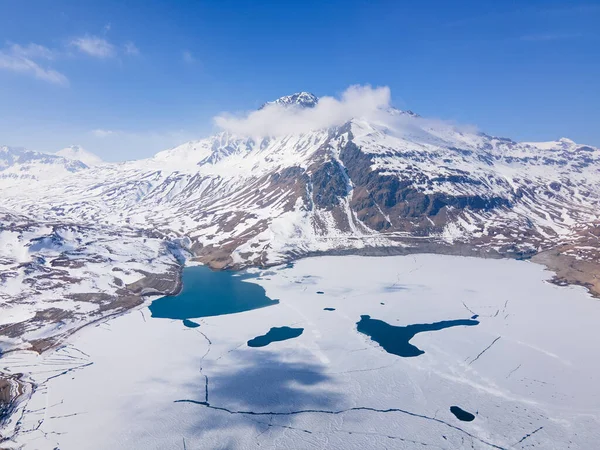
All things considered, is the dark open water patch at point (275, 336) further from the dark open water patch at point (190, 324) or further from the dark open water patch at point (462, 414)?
the dark open water patch at point (462, 414)

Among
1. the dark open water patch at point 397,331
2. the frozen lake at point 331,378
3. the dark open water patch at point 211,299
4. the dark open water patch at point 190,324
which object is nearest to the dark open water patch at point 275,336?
the frozen lake at point 331,378

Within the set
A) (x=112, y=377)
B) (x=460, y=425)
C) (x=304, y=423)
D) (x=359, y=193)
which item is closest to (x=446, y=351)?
(x=460, y=425)

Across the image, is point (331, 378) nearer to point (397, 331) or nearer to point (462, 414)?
point (462, 414)

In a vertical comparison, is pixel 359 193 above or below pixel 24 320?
above

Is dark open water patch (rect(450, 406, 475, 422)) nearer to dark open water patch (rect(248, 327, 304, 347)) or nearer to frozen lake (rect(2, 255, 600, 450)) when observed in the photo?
frozen lake (rect(2, 255, 600, 450))

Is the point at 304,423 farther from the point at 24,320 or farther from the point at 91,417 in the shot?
the point at 24,320

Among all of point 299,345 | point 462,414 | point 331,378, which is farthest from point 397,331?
point 462,414
